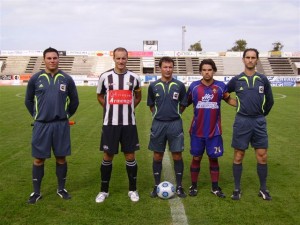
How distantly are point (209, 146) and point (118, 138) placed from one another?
130cm

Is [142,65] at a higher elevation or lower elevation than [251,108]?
higher

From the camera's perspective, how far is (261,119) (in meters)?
5.21

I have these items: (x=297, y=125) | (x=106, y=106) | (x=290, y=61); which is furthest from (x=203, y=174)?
(x=290, y=61)

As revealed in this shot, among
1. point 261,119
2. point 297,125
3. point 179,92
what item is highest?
point 179,92

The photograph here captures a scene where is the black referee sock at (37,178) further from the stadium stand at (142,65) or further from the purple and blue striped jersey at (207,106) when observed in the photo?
the stadium stand at (142,65)

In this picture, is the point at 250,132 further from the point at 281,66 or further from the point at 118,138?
the point at 281,66

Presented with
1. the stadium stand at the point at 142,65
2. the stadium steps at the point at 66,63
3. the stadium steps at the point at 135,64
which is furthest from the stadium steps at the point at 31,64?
the stadium steps at the point at 135,64

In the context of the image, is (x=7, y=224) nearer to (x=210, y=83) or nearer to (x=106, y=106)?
(x=106, y=106)

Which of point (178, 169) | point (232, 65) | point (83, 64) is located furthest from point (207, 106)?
point (83, 64)

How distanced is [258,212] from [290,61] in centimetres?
5889

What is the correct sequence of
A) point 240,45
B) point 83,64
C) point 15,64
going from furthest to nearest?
point 240,45 → point 83,64 → point 15,64

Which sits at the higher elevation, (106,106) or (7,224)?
(106,106)

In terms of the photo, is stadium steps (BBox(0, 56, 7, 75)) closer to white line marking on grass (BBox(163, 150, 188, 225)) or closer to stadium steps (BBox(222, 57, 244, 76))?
stadium steps (BBox(222, 57, 244, 76))

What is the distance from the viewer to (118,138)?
5.07 metres
